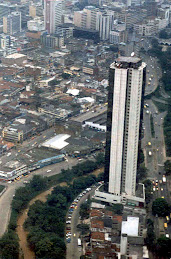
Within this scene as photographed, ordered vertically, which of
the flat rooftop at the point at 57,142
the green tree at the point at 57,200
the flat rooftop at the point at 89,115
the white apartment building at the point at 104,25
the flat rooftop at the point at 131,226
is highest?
the white apartment building at the point at 104,25

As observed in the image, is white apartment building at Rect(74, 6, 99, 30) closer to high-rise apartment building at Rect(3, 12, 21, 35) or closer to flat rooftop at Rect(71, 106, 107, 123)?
high-rise apartment building at Rect(3, 12, 21, 35)

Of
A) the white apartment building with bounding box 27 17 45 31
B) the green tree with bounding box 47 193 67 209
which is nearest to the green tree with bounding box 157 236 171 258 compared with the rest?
the green tree with bounding box 47 193 67 209

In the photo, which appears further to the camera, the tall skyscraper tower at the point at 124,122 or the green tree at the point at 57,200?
the green tree at the point at 57,200

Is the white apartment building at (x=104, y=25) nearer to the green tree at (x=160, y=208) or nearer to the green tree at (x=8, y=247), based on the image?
the green tree at (x=160, y=208)

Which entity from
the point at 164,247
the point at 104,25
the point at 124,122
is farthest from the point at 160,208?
the point at 104,25

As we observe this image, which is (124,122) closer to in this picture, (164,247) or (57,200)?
(57,200)

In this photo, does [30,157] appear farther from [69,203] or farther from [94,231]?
[94,231]

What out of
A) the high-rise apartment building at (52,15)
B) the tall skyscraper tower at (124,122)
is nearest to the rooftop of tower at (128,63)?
the tall skyscraper tower at (124,122)
